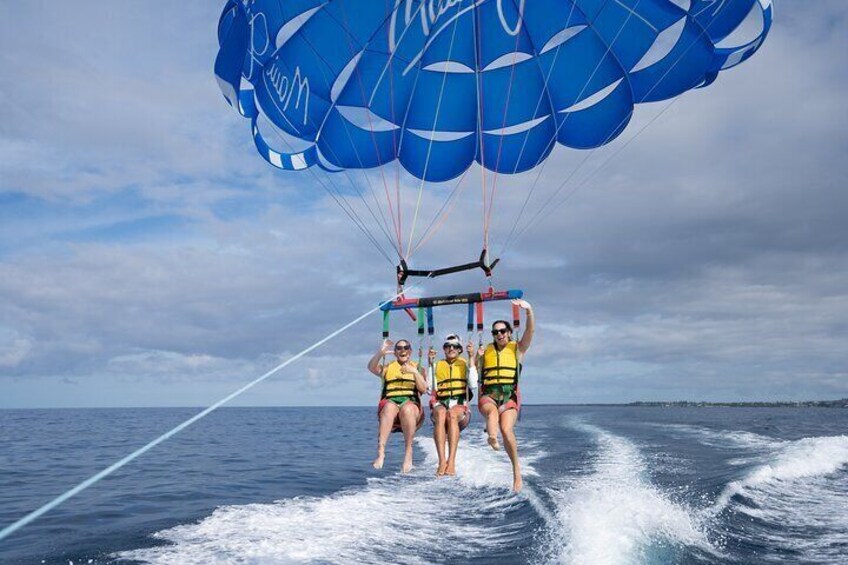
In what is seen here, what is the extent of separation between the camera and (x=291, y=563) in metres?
8.52

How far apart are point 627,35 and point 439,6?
3014 mm

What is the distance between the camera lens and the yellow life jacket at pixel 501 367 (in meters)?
8.38

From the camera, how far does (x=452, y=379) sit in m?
8.57

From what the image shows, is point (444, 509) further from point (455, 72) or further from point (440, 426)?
point (455, 72)

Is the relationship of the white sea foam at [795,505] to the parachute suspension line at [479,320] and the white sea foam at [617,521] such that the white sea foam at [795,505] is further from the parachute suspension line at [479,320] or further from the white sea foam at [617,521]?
the parachute suspension line at [479,320]

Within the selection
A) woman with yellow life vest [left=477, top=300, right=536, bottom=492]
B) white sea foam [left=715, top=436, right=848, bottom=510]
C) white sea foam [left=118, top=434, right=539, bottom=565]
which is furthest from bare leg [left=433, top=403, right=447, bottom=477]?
white sea foam [left=715, top=436, right=848, bottom=510]

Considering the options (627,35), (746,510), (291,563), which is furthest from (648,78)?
(291,563)

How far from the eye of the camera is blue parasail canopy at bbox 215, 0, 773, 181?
34.0ft

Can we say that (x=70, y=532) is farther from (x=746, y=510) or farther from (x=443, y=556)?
(x=746, y=510)

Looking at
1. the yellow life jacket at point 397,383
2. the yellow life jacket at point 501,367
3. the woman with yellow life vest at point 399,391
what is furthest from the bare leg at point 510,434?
the yellow life jacket at point 397,383

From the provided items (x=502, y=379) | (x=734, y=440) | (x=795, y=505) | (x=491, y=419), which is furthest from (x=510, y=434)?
(x=734, y=440)

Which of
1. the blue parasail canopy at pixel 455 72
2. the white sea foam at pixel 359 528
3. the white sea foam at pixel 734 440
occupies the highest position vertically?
the blue parasail canopy at pixel 455 72

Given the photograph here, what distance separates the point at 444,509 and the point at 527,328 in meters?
5.43

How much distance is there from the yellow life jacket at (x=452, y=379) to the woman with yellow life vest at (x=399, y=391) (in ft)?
0.92
